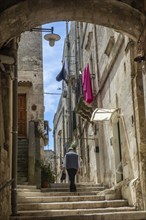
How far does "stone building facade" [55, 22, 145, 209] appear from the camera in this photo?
1208cm

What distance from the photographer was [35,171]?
1748 centimetres

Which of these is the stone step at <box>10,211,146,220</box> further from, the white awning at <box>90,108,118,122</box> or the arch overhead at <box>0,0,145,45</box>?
the white awning at <box>90,108,118,122</box>

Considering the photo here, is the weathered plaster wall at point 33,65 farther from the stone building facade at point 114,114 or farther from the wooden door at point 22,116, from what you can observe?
the stone building facade at point 114,114

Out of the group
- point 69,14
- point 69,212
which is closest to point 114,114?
point 69,212

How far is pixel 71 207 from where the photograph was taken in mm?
11758

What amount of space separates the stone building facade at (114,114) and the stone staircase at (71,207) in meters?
0.65

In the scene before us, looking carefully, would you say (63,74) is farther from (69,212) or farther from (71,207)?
(69,212)

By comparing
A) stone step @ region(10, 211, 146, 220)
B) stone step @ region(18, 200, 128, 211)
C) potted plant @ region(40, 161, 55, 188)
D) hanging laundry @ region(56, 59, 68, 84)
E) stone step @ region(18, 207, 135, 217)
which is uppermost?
hanging laundry @ region(56, 59, 68, 84)

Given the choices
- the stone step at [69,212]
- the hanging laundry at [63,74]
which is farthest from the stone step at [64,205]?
the hanging laundry at [63,74]

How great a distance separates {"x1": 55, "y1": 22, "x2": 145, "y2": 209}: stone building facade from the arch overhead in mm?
1447

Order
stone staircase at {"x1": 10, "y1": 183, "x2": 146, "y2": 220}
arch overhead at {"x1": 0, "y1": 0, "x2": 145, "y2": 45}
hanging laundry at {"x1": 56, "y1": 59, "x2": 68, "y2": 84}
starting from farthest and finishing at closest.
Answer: hanging laundry at {"x1": 56, "y1": 59, "x2": 68, "y2": 84} → stone staircase at {"x1": 10, "y1": 183, "x2": 146, "y2": 220} → arch overhead at {"x1": 0, "y1": 0, "x2": 145, "y2": 45}

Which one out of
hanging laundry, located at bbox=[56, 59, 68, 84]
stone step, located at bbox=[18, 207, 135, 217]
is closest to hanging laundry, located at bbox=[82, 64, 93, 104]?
stone step, located at bbox=[18, 207, 135, 217]

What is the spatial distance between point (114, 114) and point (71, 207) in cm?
397

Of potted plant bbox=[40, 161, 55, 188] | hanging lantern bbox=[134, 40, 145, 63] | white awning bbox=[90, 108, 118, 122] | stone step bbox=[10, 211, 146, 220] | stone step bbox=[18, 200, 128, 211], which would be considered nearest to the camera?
hanging lantern bbox=[134, 40, 145, 63]
